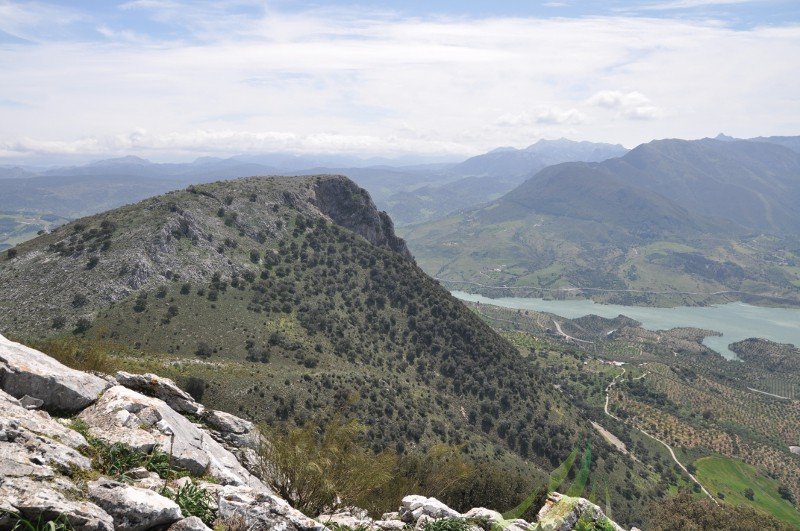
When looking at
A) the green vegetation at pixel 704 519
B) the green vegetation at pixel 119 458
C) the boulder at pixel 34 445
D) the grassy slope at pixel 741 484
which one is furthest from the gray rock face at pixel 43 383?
the grassy slope at pixel 741 484

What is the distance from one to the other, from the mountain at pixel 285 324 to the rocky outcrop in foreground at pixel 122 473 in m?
34.8

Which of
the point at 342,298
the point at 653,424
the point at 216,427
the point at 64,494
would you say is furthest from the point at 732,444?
the point at 64,494

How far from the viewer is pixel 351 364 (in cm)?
7588

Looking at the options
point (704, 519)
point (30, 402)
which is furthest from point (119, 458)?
point (704, 519)

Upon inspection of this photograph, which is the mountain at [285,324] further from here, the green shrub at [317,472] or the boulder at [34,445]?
the boulder at [34,445]

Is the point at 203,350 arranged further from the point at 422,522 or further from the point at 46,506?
the point at 46,506

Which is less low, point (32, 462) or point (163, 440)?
point (32, 462)

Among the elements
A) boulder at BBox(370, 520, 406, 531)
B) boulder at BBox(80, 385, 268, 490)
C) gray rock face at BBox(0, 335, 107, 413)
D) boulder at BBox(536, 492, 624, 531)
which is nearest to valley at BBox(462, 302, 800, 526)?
boulder at BBox(536, 492, 624, 531)

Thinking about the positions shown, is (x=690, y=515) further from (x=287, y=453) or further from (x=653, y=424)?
(x=653, y=424)

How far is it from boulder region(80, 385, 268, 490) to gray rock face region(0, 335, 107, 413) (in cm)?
60

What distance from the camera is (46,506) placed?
8.98 m

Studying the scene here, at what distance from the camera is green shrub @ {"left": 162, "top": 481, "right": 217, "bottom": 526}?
1212cm

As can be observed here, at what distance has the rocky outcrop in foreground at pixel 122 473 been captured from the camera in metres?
9.87

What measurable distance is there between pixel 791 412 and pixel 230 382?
173 metres
